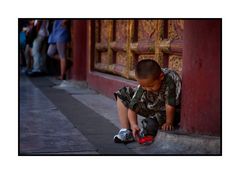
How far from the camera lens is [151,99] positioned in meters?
4.13

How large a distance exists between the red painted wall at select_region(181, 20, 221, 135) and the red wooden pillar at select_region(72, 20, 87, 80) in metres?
4.60

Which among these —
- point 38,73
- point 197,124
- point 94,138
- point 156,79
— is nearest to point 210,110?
point 197,124

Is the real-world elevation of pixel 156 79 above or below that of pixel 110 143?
above

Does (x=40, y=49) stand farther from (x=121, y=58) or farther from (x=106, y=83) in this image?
(x=121, y=58)

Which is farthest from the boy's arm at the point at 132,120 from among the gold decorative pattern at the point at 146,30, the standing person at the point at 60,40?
the standing person at the point at 60,40

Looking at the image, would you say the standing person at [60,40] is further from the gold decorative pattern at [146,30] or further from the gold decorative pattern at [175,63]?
the gold decorative pattern at [175,63]

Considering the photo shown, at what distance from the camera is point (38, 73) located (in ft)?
31.6

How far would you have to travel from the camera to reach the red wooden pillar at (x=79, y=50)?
831 centimetres

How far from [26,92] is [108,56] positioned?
121 centimetres

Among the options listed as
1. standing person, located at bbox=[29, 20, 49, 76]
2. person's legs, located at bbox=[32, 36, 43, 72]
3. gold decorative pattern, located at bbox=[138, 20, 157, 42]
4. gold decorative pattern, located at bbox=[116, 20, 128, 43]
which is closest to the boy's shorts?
gold decorative pattern, located at bbox=[138, 20, 157, 42]

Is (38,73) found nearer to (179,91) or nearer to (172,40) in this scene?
(172,40)

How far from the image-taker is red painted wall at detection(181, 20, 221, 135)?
3.65 metres

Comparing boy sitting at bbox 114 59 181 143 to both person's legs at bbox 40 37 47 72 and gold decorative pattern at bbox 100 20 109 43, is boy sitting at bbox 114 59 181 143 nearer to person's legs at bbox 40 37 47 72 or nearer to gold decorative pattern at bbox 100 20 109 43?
gold decorative pattern at bbox 100 20 109 43

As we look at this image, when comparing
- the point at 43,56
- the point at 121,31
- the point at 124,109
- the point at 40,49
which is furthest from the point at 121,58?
the point at 43,56
